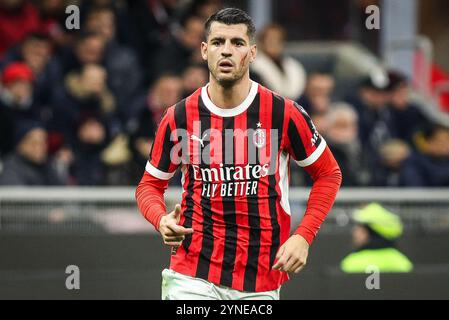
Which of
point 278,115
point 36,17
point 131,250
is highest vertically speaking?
point 36,17

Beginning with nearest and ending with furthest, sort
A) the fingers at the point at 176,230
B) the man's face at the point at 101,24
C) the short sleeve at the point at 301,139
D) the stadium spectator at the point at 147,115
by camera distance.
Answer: the fingers at the point at 176,230
the short sleeve at the point at 301,139
the stadium spectator at the point at 147,115
the man's face at the point at 101,24

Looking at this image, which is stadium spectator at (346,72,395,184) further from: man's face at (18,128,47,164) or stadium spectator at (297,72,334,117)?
man's face at (18,128,47,164)

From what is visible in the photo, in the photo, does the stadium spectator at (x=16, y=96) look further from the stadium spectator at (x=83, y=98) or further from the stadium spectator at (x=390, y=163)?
the stadium spectator at (x=390, y=163)

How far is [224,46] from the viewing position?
592 cm

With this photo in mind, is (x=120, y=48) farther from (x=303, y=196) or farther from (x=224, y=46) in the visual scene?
(x=224, y=46)

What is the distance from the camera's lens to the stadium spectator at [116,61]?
11.2 m

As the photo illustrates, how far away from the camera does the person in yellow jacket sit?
9.43 m

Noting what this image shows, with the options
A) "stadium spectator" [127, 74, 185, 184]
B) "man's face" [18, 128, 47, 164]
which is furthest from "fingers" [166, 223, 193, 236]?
"man's face" [18, 128, 47, 164]

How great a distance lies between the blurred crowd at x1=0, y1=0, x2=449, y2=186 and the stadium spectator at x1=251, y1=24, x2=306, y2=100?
0.01 metres

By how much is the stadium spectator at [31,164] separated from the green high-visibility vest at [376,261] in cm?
264

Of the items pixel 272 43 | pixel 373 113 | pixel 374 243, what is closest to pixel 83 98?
pixel 272 43

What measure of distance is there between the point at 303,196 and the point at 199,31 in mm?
2765

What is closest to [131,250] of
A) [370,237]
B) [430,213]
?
[370,237]

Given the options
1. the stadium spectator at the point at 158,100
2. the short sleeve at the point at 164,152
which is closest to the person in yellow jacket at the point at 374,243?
the stadium spectator at the point at 158,100
